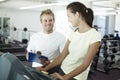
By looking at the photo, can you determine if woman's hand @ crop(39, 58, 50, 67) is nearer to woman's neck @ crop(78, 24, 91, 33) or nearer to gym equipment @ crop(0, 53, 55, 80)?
woman's neck @ crop(78, 24, 91, 33)

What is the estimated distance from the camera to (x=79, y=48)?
167 cm

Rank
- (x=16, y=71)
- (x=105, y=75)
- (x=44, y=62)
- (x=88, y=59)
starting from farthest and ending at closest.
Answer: (x=105, y=75) < (x=44, y=62) < (x=88, y=59) < (x=16, y=71)

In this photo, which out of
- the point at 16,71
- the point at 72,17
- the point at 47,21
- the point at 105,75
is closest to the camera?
the point at 16,71

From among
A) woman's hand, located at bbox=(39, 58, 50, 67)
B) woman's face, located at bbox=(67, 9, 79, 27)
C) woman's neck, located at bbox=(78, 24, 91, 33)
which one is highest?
woman's face, located at bbox=(67, 9, 79, 27)

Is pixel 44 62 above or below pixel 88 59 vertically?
below

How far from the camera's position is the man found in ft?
7.25

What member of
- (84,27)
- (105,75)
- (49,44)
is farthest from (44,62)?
(105,75)

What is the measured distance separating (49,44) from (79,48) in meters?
0.64

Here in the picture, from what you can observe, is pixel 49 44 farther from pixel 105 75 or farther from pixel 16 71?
pixel 105 75

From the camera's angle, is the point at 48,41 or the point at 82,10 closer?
the point at 82,10

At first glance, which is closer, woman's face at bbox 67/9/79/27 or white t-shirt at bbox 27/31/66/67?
woman's face at bbox 67/9/79/27

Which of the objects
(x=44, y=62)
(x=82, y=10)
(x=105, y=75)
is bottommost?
(x=105, y=75)

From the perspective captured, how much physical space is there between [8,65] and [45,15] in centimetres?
125

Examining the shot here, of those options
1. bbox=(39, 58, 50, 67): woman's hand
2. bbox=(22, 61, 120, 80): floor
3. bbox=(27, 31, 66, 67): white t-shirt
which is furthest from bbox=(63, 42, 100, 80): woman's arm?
bbox=(22, 61, 120, 80): floor
